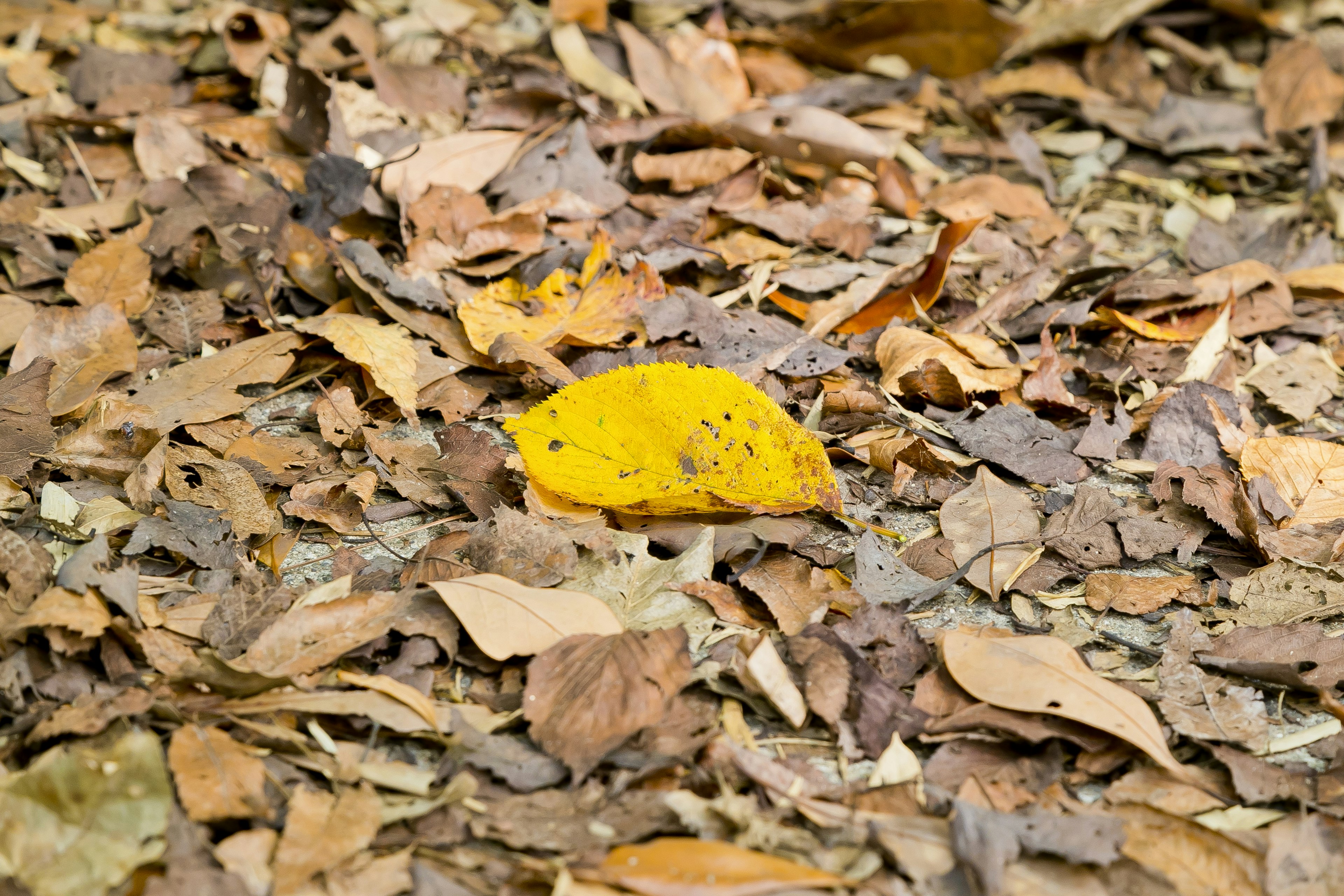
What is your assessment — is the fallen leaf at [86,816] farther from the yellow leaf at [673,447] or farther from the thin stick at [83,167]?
the thin stick at [83,167]

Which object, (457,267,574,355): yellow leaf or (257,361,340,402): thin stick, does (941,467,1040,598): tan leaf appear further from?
(257,361,340,402): thin stick

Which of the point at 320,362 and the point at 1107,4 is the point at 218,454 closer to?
the point at 320,362

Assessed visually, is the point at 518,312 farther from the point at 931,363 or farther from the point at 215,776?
the point at 215,776

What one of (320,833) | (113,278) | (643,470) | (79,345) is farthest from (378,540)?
(113,278)

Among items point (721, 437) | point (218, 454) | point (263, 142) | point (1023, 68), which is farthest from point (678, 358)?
point (1023, 68)

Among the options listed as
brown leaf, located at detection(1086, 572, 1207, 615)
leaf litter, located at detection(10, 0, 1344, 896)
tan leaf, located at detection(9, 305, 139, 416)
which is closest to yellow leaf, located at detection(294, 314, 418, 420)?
leaf litter, located at detection(10, 0, 1344, 896)
